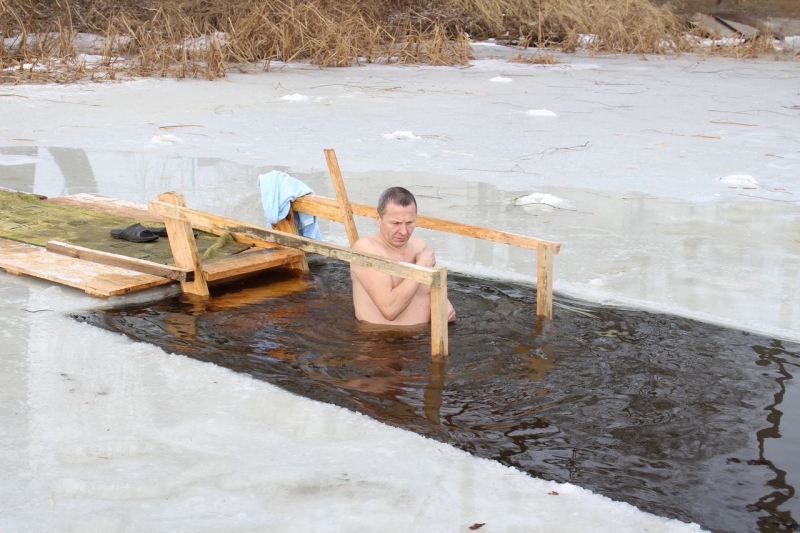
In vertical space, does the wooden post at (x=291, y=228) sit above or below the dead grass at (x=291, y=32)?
below

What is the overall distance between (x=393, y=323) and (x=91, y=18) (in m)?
11.8

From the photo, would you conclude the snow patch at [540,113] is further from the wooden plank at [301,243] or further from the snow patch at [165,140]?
the wooden plank at [301,243]

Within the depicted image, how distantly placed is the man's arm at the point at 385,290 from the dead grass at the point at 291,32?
807cm

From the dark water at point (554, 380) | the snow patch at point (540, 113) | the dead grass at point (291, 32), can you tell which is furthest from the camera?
the dead grass at point (291, 32)

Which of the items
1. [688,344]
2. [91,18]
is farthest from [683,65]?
[688,344]

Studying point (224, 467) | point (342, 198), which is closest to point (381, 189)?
point (342, 198)

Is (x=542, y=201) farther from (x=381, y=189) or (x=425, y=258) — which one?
(x=425, y=258)

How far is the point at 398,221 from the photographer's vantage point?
438 cm

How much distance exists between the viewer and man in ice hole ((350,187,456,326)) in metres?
4.38

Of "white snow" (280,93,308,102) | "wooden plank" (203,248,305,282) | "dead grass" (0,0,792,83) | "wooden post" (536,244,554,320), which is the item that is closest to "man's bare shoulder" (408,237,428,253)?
"wooden post" (536,244,554,320)

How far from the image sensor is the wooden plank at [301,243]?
3.83 meters

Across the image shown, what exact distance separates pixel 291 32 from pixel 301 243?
966cm

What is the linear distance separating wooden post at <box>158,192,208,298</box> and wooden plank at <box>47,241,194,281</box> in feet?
0.16

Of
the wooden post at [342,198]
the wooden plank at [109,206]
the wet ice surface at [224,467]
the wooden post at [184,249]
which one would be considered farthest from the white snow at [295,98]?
the wet ice surface at [224,467]
